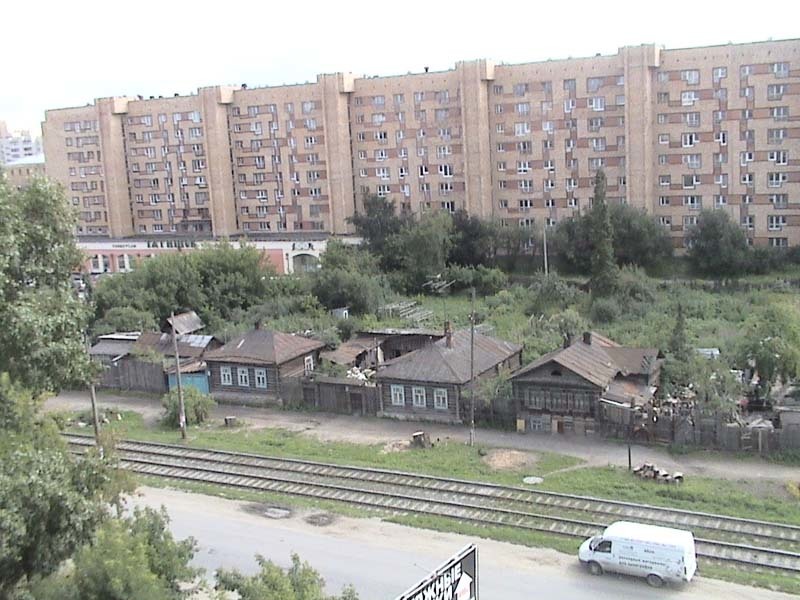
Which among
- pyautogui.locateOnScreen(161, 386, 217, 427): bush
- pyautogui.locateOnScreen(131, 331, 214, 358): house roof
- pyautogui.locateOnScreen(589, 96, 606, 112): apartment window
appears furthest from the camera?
pyautogui.locateOnScreen(589, 96, 606, 112): apartment window

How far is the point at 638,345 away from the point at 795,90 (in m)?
28.5

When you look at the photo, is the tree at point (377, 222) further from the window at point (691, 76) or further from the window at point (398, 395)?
the window at point (398, 395)

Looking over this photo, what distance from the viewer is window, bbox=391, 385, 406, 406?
31422 mm

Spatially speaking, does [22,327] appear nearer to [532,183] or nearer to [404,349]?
[404,349]

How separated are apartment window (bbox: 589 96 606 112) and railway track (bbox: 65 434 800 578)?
4212 cm

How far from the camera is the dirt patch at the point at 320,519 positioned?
2192 cm

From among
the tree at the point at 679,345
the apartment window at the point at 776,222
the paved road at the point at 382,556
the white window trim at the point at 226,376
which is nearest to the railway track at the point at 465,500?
the paved road at the point at 382,556

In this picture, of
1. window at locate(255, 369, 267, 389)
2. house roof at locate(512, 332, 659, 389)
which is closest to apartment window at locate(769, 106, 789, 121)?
house roof at locate(512, 332, 659, 389)

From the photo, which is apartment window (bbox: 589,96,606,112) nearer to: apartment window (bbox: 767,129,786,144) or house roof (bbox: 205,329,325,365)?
→ apartment window (bbox: 767,129,786,144)

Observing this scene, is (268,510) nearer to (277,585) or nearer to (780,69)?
(277,585)

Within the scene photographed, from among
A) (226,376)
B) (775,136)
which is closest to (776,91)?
(775,136)

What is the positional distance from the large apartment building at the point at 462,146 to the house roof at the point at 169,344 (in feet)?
56.0

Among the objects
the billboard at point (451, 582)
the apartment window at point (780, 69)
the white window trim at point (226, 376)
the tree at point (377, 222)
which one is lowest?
the white window trim at point (226, 376)

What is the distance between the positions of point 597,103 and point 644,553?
4758cm
